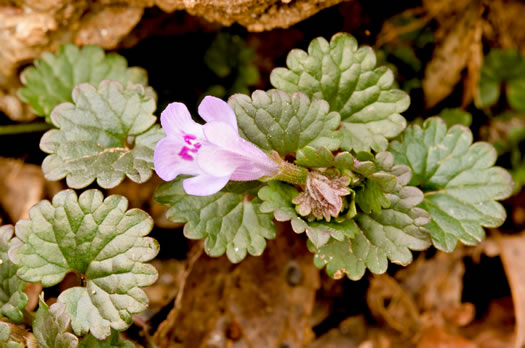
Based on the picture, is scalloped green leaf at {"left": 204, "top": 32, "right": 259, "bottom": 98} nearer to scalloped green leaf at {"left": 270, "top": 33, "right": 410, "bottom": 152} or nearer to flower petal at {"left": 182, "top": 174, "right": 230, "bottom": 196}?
scalloped green leaf at {"left": 270, "top": 33, "right": 410, "bottom": 152}

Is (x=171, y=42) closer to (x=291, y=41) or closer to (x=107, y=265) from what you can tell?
(x=291, y=41)

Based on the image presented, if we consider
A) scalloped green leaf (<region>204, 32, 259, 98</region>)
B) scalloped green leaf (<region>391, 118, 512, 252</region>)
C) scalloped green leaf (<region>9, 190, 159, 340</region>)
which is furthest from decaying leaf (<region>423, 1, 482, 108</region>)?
scalloped green leaf (<region>9, 190, 159, 340</region>)

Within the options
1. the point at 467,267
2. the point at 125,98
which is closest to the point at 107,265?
the point at 125,98

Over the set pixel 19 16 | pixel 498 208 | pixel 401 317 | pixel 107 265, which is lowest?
pixel 401 317

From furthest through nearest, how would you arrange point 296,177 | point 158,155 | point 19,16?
1. point 19,16
2. point 296,177
3. point 158,155

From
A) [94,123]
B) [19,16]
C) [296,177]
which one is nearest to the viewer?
[296,177]

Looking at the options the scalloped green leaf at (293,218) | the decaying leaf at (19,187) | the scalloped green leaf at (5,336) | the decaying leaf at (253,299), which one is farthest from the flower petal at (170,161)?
the decaying leaf at (19,187)
